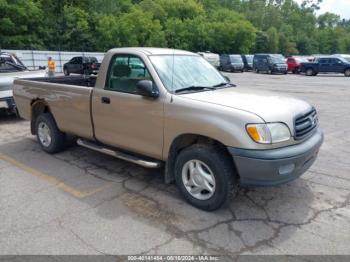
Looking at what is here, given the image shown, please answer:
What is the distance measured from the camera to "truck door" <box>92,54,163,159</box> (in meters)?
4.25

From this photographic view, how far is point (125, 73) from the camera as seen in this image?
471 cm

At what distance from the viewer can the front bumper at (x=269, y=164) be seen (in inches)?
136

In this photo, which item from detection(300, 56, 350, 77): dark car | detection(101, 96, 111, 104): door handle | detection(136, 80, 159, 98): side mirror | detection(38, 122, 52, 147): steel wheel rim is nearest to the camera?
detection(136, 80, 159, 98): side mirror

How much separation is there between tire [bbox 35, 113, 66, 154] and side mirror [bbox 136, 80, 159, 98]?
8.16ft

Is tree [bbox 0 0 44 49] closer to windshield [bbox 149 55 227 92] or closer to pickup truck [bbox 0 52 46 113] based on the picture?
pickup truck [bbox 0 52 46 113]

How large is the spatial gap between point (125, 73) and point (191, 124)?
144 cm

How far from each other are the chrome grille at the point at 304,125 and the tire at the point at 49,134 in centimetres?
402

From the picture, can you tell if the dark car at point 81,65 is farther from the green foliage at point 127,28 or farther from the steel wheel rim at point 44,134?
the steel wheel rim at point 44,134

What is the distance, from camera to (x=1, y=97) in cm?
827

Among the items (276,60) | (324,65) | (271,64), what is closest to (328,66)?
(324,65)

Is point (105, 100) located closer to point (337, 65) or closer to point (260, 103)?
point (260, 103)

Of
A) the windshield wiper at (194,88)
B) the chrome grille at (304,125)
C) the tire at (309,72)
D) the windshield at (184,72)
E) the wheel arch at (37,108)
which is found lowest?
the tire at (309,72)

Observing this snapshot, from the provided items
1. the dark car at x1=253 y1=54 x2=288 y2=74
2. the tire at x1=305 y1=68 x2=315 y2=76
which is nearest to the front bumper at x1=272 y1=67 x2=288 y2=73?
the dark car at x1=253 y1=54 x2=288 y2=74

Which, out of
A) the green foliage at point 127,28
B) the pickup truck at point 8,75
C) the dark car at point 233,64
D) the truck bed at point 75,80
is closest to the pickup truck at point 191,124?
the truck bed at point 75,80
